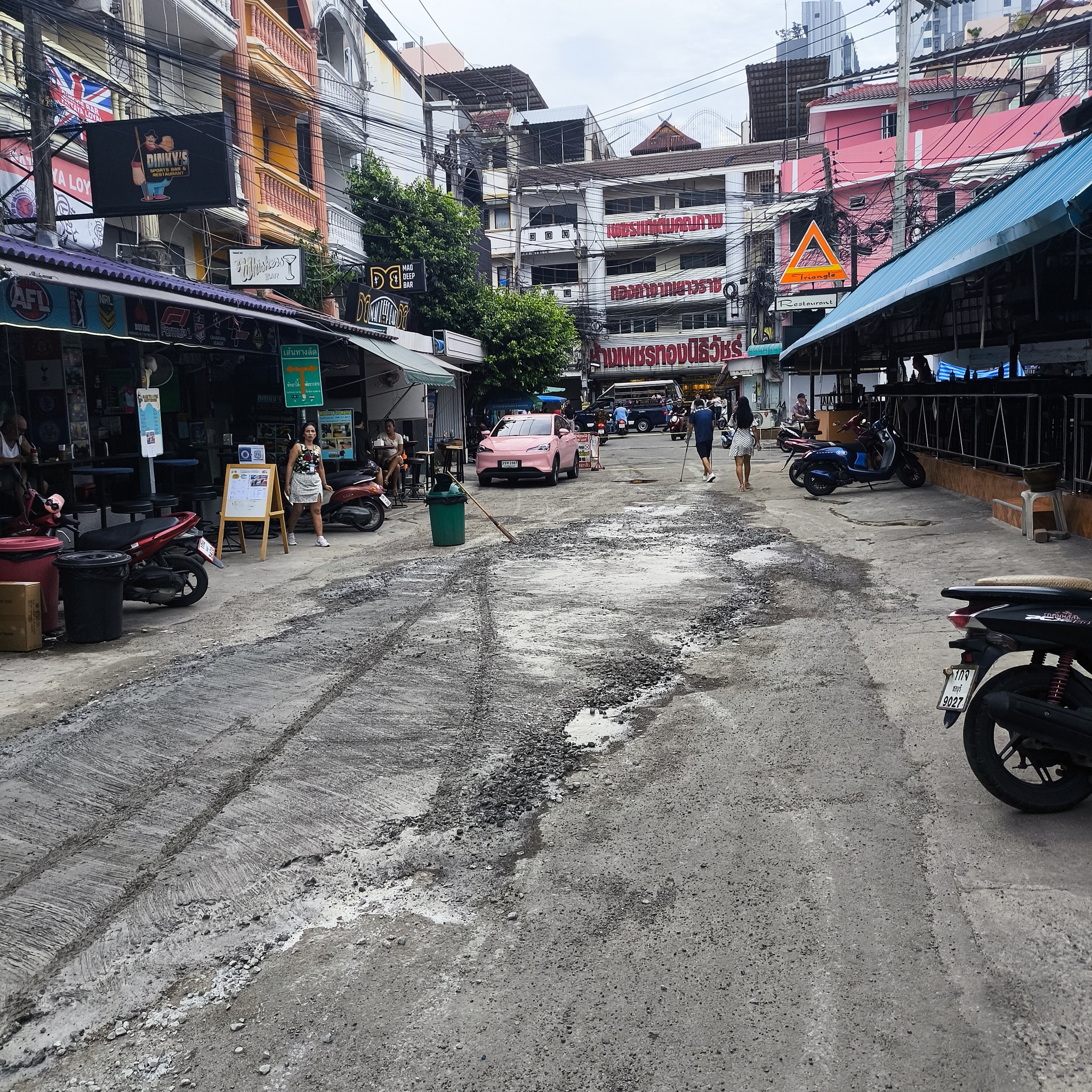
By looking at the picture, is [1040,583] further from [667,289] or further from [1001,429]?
[667,289]

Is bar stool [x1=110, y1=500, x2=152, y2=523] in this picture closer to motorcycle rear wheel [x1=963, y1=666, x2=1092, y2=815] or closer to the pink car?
motorcycle rear wheel [x1=963, y1=666, x2=1092, y2=815]

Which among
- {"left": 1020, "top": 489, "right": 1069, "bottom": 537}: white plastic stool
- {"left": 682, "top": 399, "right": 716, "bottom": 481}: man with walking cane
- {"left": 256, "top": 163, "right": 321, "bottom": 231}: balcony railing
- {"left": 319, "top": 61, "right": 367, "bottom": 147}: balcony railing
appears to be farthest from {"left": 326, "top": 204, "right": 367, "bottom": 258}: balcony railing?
{"left": 1020, "top": 489, "right": 1069, "bottom": 537}: white plastic stool

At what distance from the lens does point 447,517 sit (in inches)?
527

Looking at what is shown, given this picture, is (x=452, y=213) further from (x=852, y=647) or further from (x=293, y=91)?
(x=852, y=647)

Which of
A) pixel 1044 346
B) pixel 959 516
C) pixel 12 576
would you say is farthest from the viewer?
pixel 1044 346

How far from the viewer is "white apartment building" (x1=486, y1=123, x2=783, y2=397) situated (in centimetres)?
5734

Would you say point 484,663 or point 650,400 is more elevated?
point 650,400

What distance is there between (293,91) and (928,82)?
117 ft

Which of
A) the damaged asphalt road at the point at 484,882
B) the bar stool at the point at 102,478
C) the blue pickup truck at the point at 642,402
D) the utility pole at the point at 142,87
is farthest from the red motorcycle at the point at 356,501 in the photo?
the blue pickup truck at the point at 642,402

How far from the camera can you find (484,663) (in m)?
7.21

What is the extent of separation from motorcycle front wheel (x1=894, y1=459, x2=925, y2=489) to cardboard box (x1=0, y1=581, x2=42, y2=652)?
14398mm

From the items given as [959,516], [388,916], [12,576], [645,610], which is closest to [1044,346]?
[959,516]

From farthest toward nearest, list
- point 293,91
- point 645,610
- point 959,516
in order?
point 293,91 < point 959,516 < point 645,610

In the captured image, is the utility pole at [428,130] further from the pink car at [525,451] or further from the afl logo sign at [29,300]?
the afl logo sign at [29,300]
